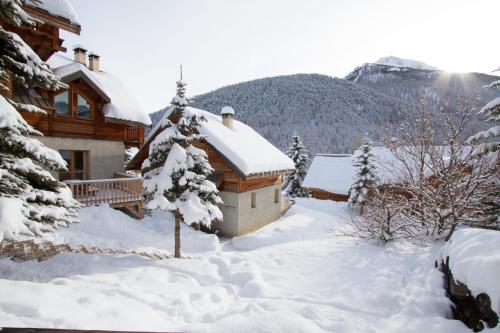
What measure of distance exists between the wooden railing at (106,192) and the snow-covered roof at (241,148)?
381 cm

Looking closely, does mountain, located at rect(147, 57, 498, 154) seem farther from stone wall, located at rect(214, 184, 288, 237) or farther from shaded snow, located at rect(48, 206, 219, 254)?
shaded snow, located at rect(48, 206, 219, 254)

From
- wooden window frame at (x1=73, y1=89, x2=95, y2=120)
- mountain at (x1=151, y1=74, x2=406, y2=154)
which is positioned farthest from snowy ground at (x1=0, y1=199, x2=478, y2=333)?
mountain at (x1=151, y1=74, x2=406, y2=154)

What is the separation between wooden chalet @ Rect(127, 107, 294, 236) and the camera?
15.4 meters

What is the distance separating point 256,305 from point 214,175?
1062 cm

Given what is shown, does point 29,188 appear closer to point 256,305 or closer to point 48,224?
point 48,224

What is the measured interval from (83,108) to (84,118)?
641 millimetres

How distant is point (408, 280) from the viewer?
773cm

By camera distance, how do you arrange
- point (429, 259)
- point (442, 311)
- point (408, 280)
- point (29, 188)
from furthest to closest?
point (429, 259), point (408, 280), point (442, 311), point (29, 188)

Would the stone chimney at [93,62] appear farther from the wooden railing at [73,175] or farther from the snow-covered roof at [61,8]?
the wooden railing at [73,175]

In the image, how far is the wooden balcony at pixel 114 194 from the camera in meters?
12.9

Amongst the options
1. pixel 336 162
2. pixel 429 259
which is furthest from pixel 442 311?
pixel 336 162

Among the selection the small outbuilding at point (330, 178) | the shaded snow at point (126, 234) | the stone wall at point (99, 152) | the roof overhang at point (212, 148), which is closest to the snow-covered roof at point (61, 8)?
the stone wall at point (99, 152)

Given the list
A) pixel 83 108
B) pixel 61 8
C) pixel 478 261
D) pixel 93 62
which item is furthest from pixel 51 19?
pixel 478 261

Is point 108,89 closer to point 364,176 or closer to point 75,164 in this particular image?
point 75,164
